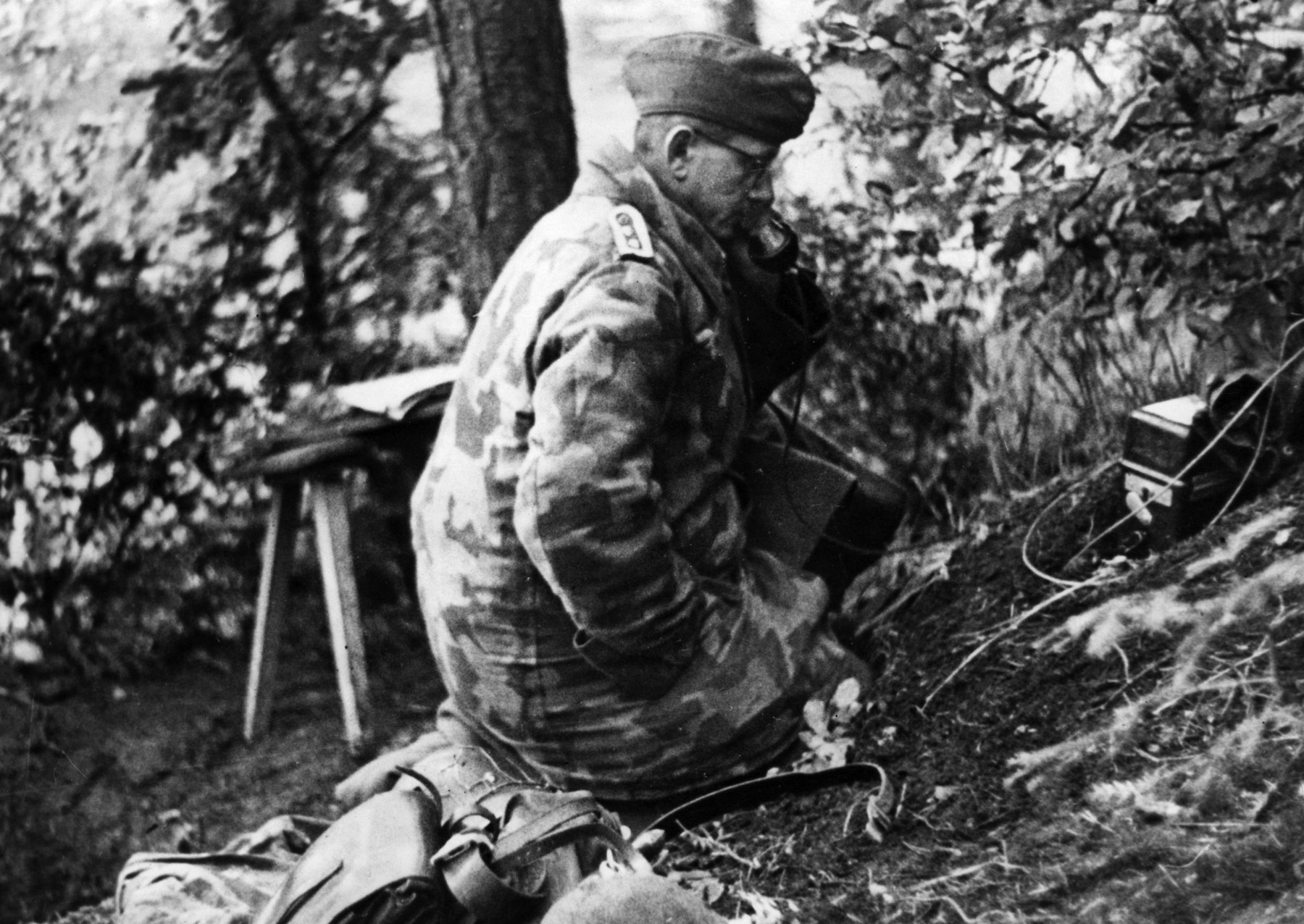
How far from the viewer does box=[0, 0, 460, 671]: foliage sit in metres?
4.20

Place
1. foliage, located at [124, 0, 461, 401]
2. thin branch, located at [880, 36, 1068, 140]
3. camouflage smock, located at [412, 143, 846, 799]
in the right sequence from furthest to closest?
foliage, located at [124, 0, 461, 401]
thin branch, located at [880, 36, 1068, 140]
camouflage smock, located at [412, 143, 846, 799]

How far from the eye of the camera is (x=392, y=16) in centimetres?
451

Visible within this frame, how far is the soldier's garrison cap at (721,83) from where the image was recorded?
335 centimetres

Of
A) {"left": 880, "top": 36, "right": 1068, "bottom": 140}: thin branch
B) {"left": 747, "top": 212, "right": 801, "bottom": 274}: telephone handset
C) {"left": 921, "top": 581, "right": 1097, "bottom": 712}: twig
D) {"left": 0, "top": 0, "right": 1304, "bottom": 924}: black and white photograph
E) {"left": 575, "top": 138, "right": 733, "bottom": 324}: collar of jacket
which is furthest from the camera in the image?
{"left": 880, "top": 36, "right": 1068, "bottom": 140}: thin branch

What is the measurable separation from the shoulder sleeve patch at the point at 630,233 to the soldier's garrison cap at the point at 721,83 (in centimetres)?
26

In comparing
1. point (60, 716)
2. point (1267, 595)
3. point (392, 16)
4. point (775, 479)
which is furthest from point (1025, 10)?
point (60, 716)

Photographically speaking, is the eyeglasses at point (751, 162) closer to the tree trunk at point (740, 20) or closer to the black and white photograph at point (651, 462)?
the black and white photograph at point (651, 462)

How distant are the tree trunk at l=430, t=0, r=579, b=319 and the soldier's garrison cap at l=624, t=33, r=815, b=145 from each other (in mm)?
858

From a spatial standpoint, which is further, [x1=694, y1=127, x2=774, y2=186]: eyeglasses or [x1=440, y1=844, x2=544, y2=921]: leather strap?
[x1=694, y1=127, x2=774, y2=186]: eyeglasses

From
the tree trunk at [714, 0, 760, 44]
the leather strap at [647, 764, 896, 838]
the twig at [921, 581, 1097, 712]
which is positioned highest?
the tree trunk at [714, 0, 760, 44]

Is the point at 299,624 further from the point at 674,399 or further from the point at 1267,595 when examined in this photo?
the point at 1267,595

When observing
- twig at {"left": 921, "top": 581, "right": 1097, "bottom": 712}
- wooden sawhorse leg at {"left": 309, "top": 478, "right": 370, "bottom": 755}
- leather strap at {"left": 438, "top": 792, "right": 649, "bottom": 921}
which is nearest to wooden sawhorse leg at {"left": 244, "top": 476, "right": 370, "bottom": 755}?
wooden sawhorse leg at {"left": 309, "top": 478, "right": 370, "bottom": 755}

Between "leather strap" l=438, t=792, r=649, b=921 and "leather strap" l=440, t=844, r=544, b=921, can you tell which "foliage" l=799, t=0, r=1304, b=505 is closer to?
"leather strap" l=438, t=792, r=649, b=921

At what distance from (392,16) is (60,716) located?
80.0 inches
